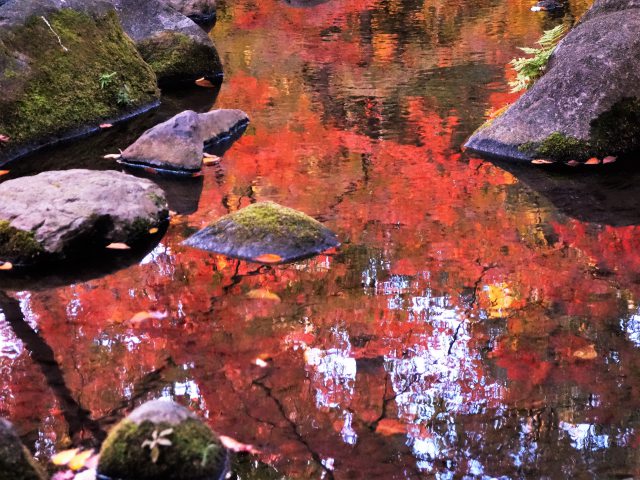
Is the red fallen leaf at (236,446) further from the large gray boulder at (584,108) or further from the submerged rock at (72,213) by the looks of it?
the large gray boulder at (584,108)

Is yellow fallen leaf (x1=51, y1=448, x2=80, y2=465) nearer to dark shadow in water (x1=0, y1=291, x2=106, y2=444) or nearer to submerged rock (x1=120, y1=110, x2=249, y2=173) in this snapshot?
dark shadow in water (x1=0, y1=291, x2=106, y2=444)

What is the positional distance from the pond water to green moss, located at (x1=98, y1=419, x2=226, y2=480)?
386mm

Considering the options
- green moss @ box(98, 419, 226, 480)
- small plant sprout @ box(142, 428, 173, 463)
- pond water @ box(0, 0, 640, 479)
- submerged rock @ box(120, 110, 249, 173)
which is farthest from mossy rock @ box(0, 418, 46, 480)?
submerged rock @ box(120, 110, 249, 173)

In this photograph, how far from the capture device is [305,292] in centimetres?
579

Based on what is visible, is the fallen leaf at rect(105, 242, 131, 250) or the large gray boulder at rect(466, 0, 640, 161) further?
the large gray boulder at rect(466, 0, 640, 161)

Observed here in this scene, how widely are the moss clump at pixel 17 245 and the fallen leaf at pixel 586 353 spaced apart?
4107 mm

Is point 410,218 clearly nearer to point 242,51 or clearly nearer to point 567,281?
point 567,281

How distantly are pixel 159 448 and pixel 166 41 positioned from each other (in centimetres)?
1005

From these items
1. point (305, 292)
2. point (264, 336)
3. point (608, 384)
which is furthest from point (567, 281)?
point (264, 336)

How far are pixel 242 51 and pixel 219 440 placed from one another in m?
12.1

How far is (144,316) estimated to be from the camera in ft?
18.1

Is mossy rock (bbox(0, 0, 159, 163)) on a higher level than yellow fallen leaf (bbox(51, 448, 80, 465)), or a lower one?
lower

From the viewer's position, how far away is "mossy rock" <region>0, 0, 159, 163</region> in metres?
9.53

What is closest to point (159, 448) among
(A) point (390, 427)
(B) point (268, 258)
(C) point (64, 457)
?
(C) point (64, 457)
